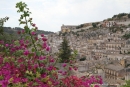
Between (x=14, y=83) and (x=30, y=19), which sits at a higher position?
(x=30, y=19)

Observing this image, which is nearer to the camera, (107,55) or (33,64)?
(33,64)

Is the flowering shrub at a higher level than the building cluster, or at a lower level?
higher

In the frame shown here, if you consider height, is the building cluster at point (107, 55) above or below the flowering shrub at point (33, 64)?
below

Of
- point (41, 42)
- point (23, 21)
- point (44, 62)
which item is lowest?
point (44, 62)

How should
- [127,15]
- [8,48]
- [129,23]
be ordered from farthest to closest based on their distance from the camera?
A: [127,15], [129,23], [8,48]

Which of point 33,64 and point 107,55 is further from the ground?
point 33,64

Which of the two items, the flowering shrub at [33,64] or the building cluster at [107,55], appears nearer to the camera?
the flowering shrub at [33,64]

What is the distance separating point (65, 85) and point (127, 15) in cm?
10272

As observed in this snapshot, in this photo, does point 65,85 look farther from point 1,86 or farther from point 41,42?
point 1,86

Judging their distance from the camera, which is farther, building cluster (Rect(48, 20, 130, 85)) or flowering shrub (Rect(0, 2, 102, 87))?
building cluster (Rect(48, 20, 130, 85))

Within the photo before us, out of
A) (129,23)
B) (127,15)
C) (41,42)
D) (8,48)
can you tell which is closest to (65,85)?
(41,42)

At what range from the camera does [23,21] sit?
19.7ft

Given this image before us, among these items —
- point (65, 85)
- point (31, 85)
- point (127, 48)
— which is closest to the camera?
point (31, 85)

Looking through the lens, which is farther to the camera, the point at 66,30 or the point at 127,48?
the point at 66,30
